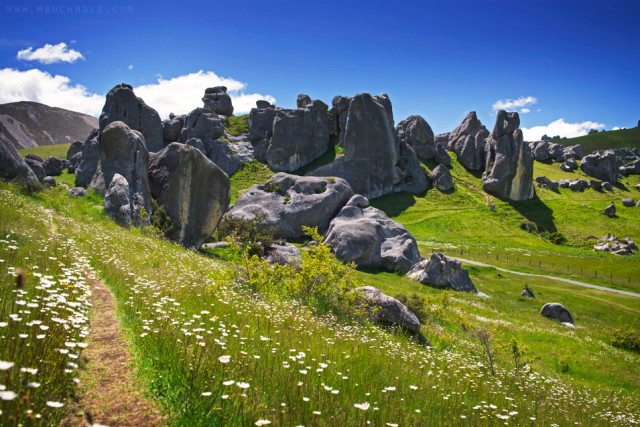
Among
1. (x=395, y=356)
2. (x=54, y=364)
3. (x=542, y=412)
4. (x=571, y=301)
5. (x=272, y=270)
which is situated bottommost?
(x=571, y=301)

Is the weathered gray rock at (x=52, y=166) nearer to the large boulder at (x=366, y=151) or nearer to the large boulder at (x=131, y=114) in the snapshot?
the large boulder at (x=131, y=114)

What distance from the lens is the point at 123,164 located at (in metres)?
21.9

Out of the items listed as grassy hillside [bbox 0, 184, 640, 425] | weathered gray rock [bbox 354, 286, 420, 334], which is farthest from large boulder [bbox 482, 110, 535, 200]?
weathered gray rock [bbox 354, 286, 420, 334]

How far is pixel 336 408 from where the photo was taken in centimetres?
457

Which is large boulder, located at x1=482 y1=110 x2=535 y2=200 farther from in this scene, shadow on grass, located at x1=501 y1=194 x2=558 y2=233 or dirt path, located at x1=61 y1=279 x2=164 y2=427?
dirt path, located at x1=61 y1=279 x2=164 y2=427

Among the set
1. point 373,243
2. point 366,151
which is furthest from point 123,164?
point 366,151

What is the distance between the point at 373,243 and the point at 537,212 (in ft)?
209

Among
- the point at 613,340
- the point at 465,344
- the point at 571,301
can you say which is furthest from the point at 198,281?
the point at 571,301

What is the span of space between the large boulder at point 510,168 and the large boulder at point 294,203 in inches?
2227

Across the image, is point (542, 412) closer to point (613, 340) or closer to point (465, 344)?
point (465, 344)

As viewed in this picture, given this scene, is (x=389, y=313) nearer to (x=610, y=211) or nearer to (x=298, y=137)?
(x=298, y=137)

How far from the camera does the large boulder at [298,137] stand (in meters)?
75.8

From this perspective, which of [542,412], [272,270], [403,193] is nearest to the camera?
[542,412]

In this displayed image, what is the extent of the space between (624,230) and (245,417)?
92.2 meters
